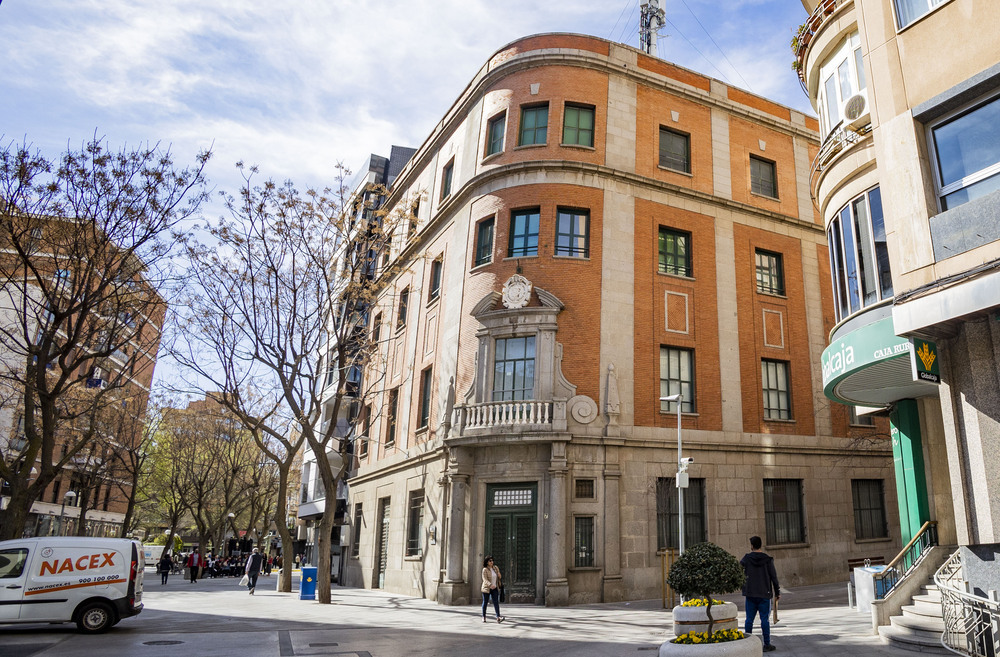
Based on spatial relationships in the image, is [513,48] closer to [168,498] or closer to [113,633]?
[113,633]

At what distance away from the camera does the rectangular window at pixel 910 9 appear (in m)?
11.3

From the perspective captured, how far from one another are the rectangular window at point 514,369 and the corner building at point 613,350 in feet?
0.21

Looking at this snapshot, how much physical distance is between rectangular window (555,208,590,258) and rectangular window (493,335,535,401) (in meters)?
3.19

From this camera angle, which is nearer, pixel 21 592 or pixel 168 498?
pixel 21 592

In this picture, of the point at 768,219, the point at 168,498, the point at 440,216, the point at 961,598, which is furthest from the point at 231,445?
the point at 961,598

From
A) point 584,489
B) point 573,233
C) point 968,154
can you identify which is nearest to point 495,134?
point 573,233

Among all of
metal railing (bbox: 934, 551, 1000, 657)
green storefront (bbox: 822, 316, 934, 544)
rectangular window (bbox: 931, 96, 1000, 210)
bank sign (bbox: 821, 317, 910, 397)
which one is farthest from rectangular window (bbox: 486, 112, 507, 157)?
metal railing (bbox: 934, 551, 1000, 657)

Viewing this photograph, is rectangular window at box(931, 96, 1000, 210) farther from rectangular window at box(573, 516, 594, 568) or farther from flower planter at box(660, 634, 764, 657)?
rectangular window at box(573, 516, 594, 568)

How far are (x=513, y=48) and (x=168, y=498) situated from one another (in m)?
44.2

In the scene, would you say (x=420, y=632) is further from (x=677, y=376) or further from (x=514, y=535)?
(x=677, y=376)

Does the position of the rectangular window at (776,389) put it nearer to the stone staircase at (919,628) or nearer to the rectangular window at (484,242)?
the rectangular window at (484,242)

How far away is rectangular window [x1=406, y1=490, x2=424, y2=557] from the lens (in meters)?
23.4

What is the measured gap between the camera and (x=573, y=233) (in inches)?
885

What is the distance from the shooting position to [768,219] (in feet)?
83.5
